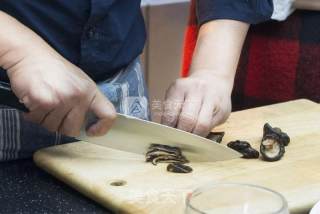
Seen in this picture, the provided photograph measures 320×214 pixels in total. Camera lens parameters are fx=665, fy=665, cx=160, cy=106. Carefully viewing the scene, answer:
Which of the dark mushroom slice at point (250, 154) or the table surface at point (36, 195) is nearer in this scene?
the table surface at point (36, 195)

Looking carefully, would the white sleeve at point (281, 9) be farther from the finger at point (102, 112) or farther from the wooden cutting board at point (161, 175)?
the finger at point (102, 112)

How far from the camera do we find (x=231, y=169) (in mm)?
764

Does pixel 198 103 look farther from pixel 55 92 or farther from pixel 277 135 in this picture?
pixel 55 92

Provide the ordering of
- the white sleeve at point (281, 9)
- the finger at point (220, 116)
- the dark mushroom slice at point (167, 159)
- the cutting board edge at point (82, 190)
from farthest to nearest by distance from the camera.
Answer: the white sleeve at point (281, 9) < the finger at point (220, 116) < the dark mushroom slice at point (167, 159) < the cutting board edge at point (82, 190)

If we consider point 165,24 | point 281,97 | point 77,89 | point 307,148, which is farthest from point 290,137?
point 165,24

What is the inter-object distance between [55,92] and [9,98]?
0.34 ft

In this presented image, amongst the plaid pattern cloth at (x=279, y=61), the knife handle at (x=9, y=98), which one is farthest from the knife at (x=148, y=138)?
the plaid pattern cloth at (x=279, y=61)

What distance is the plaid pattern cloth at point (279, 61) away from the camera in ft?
4.16

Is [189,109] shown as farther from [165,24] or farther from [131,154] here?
[165,24]

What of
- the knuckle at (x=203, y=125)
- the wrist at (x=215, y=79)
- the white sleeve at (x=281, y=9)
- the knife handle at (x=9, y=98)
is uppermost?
the white sleeve at (x=281, y=9)

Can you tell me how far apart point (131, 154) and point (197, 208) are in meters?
0.27

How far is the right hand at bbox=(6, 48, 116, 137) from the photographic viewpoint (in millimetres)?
692

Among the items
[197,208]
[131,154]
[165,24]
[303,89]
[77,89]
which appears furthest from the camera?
[165,24]

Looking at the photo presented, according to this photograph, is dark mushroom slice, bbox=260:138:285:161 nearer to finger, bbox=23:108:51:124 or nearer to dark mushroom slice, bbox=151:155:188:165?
dark mushroom slice, bbox=151:155:188:165
